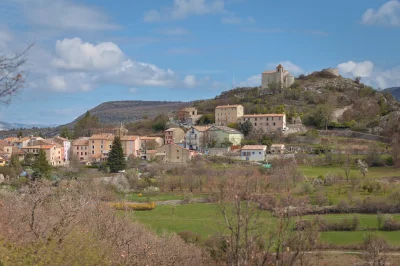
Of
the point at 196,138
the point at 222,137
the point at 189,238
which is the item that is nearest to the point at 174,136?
the point at 196,138

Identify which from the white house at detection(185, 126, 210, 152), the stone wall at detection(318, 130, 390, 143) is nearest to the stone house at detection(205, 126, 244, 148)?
the white house at detection(185, 126, 210, 152)

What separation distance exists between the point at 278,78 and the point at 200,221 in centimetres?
5697

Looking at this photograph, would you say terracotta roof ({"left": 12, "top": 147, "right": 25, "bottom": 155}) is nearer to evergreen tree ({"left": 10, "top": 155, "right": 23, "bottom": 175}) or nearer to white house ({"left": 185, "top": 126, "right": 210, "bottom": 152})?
evergreen tree ({"left": 10, "top": 155, "right": 23, "bottom": 175})

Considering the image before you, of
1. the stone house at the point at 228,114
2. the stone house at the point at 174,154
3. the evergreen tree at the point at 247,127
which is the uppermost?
the stone house at the point at 228,114

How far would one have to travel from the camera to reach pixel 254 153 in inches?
1882

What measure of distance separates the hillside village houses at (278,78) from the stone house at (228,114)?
16.1 meters

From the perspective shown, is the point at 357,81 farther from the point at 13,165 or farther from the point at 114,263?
the point at 114,263

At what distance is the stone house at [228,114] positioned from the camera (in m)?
63.2

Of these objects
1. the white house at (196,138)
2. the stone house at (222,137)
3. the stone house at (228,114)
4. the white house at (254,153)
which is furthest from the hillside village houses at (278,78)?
the white house at (254,153)

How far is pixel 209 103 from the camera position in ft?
255

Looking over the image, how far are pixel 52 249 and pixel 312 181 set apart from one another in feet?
93.3

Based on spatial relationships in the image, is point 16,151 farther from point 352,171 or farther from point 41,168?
point 352,171

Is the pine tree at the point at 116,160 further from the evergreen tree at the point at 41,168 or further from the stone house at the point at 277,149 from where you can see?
the stone house at the point at 277,149

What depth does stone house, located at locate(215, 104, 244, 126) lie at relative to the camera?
63.2 metres
